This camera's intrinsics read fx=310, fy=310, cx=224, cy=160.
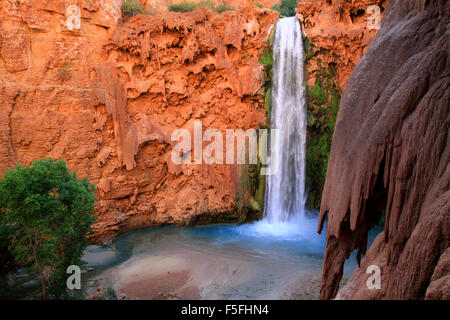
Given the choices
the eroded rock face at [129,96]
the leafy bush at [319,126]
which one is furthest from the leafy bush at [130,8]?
the leafy bush at [319,126]

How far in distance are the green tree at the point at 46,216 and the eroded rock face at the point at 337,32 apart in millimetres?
12961

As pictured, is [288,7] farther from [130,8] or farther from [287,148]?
[287,148]

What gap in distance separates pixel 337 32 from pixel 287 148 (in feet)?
20.6

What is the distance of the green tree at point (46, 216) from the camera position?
27.2 ft

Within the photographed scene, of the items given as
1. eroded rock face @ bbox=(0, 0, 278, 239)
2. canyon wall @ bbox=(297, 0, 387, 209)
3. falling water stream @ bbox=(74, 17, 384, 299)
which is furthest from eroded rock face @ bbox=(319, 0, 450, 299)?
eroded rock face @ bbox=(0, 0, 278, 239)

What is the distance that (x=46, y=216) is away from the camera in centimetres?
870

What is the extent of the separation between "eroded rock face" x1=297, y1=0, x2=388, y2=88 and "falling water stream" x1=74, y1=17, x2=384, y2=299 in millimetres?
695

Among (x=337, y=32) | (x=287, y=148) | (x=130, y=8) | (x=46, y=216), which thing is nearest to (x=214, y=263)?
(x=46, y=216)

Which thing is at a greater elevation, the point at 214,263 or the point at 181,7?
the point at 181,7

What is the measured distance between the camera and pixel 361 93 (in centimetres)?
360

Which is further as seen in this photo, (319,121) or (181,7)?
(181,7)

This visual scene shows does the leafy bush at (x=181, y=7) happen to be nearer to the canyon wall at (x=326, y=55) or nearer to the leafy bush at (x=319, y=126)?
the canyon wall at (x=326, y=55)

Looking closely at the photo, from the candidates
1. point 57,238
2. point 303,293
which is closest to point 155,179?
point 57,238
